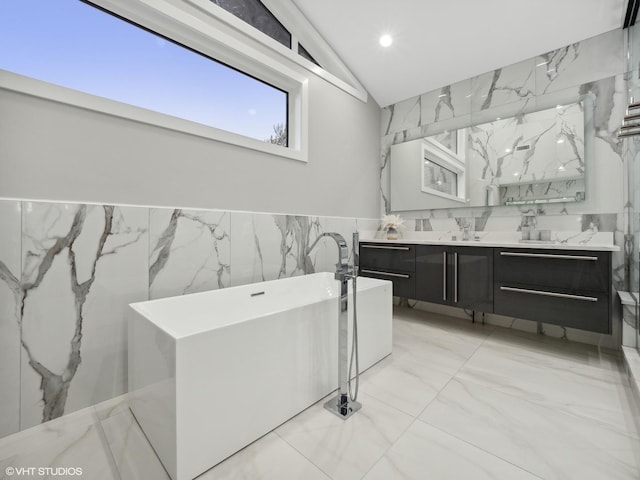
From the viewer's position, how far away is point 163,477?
3.28ft

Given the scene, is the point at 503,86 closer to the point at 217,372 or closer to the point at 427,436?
the point at 427,436

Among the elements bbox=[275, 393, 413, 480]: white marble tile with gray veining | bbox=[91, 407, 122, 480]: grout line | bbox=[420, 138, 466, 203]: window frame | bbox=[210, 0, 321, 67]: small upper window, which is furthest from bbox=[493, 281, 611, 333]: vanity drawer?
bbox=[210, 0, 321, 67]: small upper window

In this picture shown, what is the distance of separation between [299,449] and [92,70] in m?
2.23

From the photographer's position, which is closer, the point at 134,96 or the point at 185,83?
the point at 134,96

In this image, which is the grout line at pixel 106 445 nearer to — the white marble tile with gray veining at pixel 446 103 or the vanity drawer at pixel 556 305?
the vanity drawer at pixel 556 305

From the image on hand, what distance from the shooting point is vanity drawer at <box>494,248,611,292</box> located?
68.7 inches

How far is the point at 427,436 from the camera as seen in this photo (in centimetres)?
119

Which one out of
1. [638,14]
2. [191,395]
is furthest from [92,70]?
[638,14]

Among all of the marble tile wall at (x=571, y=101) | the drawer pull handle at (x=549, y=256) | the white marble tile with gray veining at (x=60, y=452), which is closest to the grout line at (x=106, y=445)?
the white marble tile with gray veining at (x=60, y=452)

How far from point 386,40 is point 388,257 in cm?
199

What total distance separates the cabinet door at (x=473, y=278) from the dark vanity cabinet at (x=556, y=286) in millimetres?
53

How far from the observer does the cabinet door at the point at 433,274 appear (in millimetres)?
2363

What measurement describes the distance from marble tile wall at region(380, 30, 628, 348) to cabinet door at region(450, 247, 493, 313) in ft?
1.92

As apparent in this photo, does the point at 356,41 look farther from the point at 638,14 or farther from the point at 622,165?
the point at 622,165
